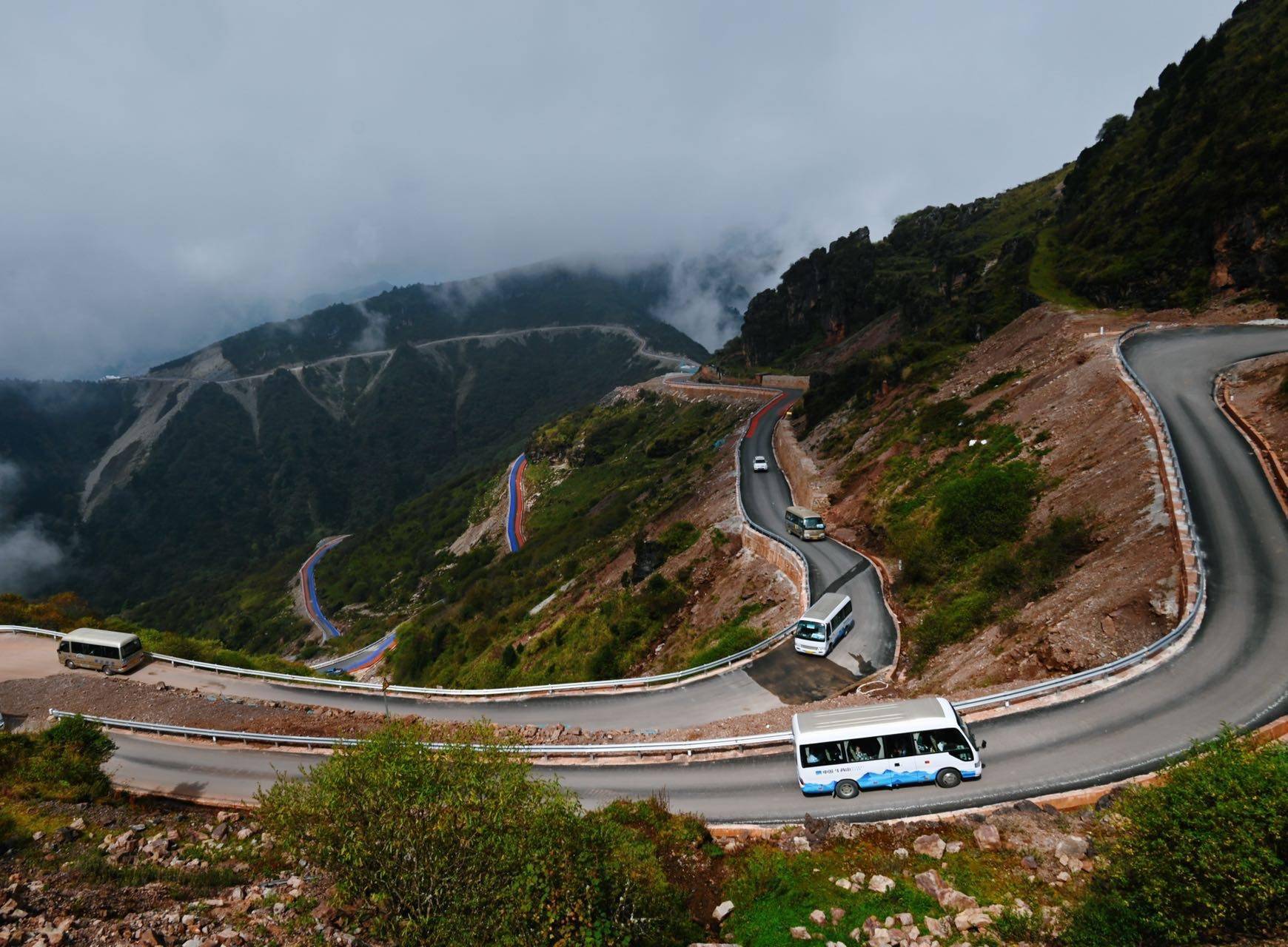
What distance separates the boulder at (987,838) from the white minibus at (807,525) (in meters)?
25.5

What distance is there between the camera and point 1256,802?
8.16 meters

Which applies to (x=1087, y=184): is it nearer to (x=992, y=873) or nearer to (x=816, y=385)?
(x=816, y=385)

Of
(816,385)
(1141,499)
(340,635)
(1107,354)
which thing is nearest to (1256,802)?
(1141,499)

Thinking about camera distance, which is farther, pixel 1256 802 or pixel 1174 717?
pixel 1174 717

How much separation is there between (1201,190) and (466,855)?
62941 millimetres

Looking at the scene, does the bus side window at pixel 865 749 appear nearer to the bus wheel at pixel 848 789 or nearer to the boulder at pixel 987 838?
the bus wheel at pixel 848 789

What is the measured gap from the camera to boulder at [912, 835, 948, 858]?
12.9 m

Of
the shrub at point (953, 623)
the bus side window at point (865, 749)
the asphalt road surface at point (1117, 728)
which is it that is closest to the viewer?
the asphalt road surface at point (1117, 728)

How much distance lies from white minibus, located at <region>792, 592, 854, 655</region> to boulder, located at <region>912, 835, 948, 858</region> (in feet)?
41.8

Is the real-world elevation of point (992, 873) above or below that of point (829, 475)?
above

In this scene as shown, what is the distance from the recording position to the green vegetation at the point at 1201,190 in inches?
1558

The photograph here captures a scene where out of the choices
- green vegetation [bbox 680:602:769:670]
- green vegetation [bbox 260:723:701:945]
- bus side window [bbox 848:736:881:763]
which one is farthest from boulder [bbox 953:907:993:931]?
green vegetation [bbox 680:602:769:670]

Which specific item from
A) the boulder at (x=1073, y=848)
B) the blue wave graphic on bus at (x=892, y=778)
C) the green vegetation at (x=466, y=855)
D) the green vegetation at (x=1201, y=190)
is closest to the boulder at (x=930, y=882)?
the boulder at (x=1073, y=848)

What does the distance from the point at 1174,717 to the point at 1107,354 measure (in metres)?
28.4
